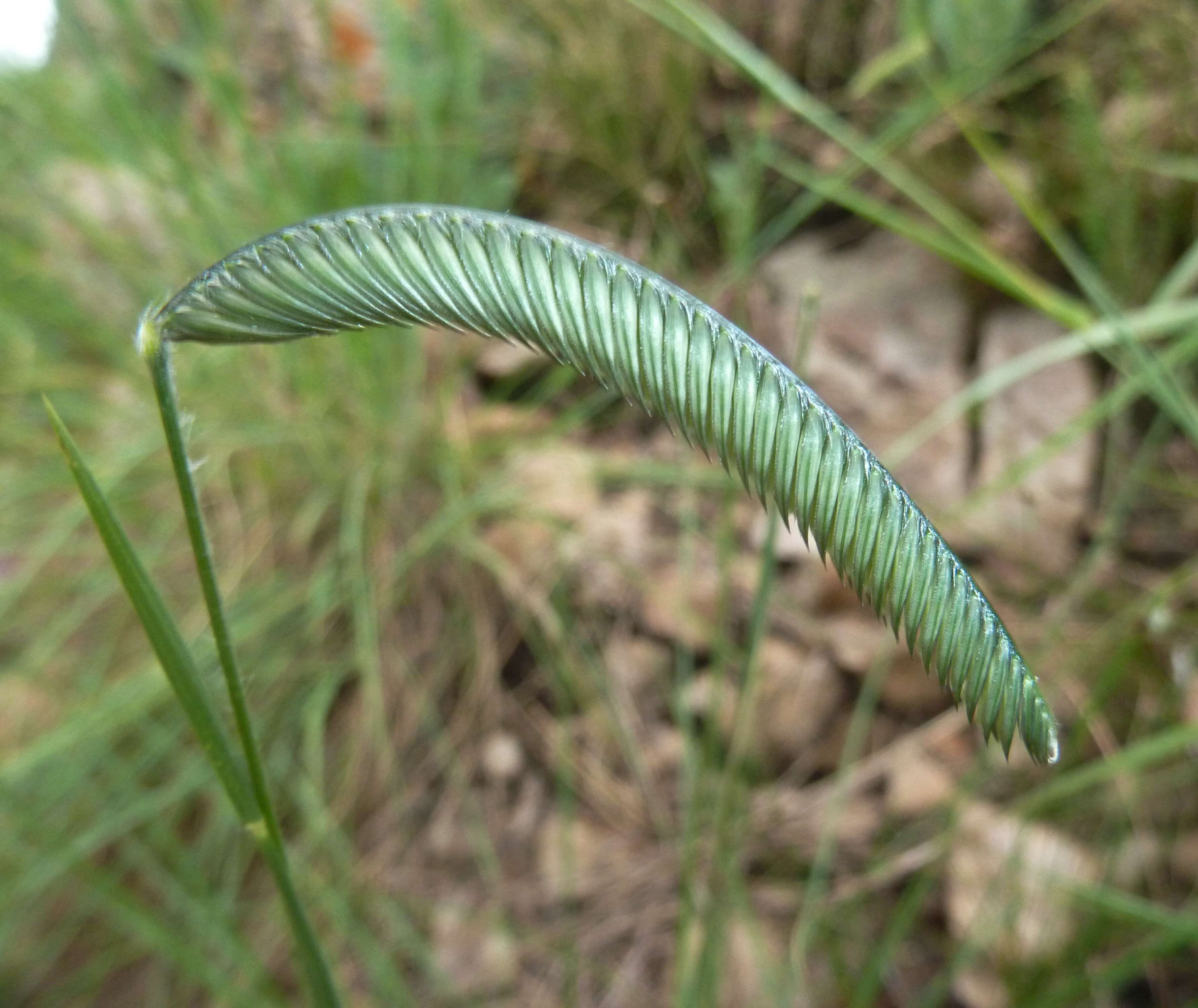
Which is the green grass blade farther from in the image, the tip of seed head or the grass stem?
the tip of seed head

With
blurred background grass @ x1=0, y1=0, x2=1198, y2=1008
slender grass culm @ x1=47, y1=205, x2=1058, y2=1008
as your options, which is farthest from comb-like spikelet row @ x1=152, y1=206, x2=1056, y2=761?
blurred background grass @ x1=0, y1=0, x2=1198, y2=1008

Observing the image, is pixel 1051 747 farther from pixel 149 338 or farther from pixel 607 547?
pixel 607 547

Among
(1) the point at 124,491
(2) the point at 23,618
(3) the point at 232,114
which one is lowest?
(2) the point at 23,618

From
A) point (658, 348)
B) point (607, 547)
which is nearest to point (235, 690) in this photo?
point (658, 348)

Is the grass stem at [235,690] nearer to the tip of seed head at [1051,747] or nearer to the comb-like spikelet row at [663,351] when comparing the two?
the comb-like spikelet row at [663,351]

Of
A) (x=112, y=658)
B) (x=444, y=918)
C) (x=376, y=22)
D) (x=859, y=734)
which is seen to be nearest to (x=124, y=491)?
(x=112, y=658)

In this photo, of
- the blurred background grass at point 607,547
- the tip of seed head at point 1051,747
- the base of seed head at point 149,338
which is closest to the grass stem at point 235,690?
the base of seed head at point 149,338

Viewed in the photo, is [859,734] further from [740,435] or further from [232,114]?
[232,114]
